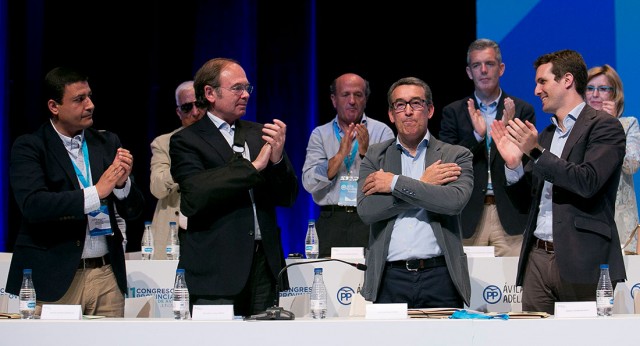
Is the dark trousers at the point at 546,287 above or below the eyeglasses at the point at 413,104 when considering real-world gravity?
below

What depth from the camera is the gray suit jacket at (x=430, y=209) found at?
11.9 ft

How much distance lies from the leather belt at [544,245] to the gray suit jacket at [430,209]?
0.32 meters

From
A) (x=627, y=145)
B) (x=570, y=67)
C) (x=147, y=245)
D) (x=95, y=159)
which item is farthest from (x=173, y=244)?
(x=627, y=145)

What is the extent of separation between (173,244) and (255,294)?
1.64 metres

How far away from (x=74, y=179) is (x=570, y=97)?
2120 millimetres

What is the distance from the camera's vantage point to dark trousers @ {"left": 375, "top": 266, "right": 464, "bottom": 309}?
3660 millimetres

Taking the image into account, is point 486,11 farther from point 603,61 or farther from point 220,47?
point 220,47

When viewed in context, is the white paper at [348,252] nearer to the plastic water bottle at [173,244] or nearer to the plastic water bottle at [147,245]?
the plastic water bottle at [173,244]

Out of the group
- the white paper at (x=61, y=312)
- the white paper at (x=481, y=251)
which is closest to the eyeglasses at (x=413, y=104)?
the white paper at (x=481, y=251)

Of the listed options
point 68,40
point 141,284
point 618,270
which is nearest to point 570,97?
point 618,270

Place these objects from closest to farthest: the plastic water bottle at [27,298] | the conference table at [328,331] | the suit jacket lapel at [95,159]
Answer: the conference table at [328,331] → the plastic water bottle at [27,298] → the suit jacket lapel at [95,159]

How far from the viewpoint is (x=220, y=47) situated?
7277mm

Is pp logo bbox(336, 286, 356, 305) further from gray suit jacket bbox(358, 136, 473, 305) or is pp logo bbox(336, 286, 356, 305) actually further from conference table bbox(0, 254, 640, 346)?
conference table bbox(0, 254, 640, 346)

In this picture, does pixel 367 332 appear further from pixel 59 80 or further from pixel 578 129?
pixel 59 80
